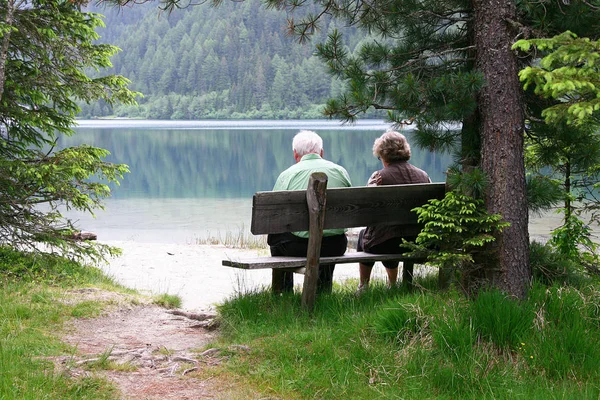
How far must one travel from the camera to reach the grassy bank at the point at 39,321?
3.67 meters

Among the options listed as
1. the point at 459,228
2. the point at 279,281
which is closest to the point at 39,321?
the point at 279,281

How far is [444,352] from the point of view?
3.93 metres

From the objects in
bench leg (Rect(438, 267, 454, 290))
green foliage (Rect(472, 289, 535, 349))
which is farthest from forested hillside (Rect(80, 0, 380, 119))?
green foliage (Rect(472, 289, 535, 349))

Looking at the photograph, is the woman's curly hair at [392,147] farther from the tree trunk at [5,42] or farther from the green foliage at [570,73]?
the tree trunk at [5,42]

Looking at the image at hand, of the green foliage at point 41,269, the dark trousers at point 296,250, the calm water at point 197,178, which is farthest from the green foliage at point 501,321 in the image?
the calm water at point 197,178

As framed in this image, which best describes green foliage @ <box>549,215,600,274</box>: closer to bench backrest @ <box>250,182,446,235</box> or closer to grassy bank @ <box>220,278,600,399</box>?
bench backrest @ <box>250,182,446,235</box>

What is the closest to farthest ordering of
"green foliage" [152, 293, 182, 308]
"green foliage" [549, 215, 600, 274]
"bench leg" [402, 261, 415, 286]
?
"bench leg" [402, 261, 415, 286] → "green foliage" [549, 215, 600, 274] → "green foliage" [152, 293, 182, 308]

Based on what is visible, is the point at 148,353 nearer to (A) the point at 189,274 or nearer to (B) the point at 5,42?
(B) the point at 5,42

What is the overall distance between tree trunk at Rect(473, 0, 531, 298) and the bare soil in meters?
1.90

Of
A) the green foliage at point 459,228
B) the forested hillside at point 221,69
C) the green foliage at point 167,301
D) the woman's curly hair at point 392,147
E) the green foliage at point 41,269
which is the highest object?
the forested hillside at point 221,69

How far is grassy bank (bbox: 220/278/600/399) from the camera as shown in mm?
3701

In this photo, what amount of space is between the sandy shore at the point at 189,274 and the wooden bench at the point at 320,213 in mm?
2104

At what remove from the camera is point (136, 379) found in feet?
13.1

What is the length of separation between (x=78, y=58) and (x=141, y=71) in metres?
135
